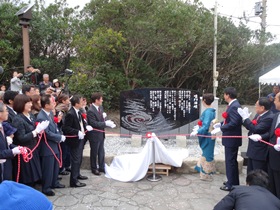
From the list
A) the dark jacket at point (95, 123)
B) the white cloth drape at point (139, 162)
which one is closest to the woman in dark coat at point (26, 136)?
the dark jacket at point (95, 123)

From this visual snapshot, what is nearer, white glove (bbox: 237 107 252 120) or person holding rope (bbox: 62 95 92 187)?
white glove (bbox: 237 107 252 120)

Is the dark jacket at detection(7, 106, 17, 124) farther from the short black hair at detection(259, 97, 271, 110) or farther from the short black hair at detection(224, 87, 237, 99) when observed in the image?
the short black hair at detection(259, 97, 271, 110)

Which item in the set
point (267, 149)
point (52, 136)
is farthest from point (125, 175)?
point (267, 149)

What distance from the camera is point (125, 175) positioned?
5.25 meters

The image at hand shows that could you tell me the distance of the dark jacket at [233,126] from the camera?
Answer: 14.6 ft

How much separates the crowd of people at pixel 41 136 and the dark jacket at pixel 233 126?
7.71 ft

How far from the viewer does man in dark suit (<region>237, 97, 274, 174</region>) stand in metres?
4.05

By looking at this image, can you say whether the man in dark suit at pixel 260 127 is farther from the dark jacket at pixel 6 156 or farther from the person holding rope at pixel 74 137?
the dark jacket at pixel 6 156

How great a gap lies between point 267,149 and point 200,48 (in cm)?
1005

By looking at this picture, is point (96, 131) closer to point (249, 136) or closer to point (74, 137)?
point (74, 137)

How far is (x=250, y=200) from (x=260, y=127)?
2077mm

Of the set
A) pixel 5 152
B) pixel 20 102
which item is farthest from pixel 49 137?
pixel 5 152

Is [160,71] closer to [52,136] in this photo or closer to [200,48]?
[200,48]

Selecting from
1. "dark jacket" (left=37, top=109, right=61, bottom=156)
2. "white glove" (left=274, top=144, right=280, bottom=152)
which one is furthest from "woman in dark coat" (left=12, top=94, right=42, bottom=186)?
Result: "white glove" (left=274, top=144, right=280, bottom=152)
